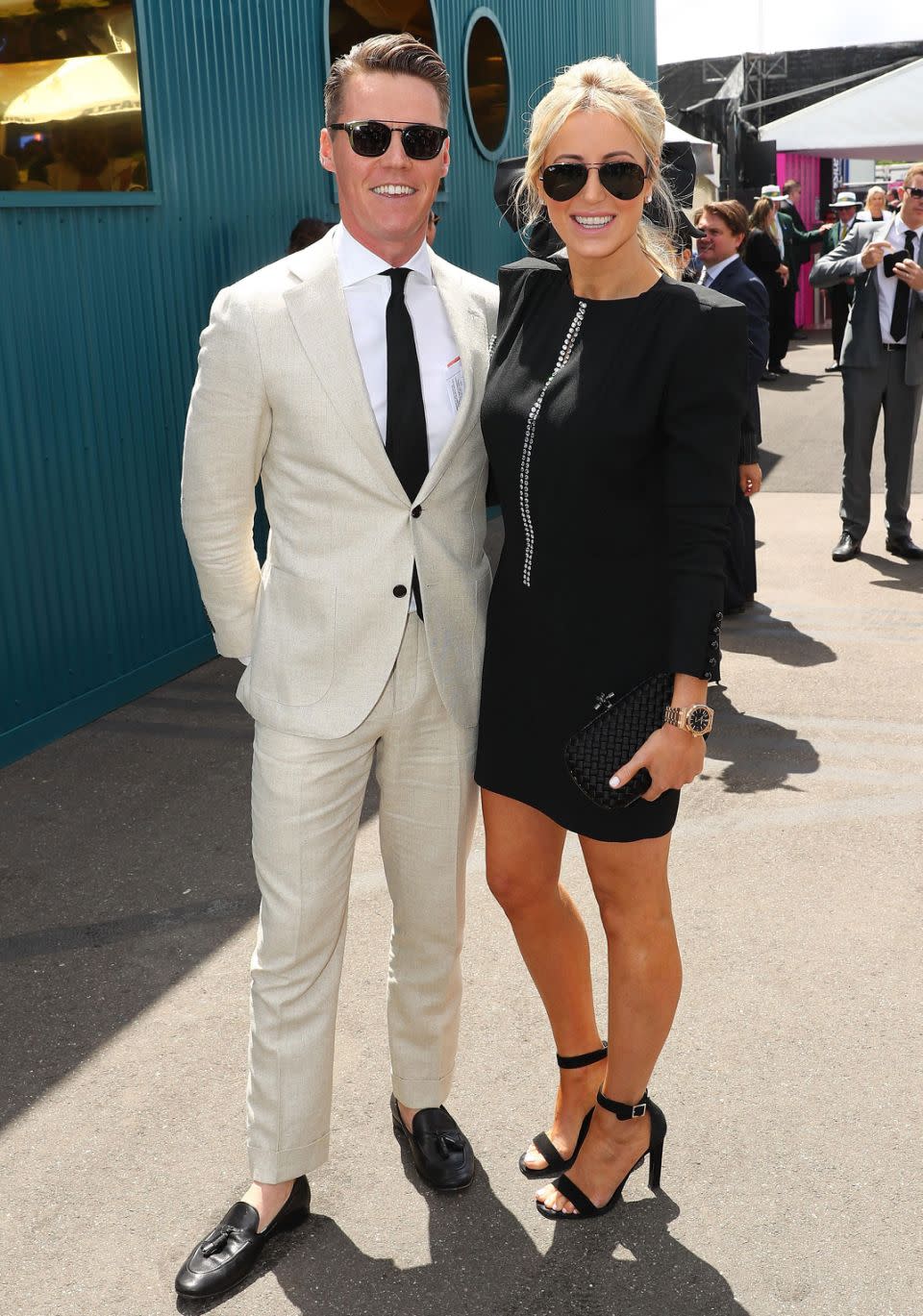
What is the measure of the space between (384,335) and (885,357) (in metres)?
6.62

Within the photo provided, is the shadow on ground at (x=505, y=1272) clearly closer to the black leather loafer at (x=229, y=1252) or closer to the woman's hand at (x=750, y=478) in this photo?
the black leather loafer at (x=229, y=1252)

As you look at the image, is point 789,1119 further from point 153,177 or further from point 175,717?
point 153,177

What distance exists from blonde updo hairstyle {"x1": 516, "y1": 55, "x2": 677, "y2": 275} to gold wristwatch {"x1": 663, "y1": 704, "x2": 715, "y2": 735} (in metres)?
0.80

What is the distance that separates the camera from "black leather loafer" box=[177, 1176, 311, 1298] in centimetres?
261

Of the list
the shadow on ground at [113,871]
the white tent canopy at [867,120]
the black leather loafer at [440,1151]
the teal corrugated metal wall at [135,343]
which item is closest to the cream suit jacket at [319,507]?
the black leather loafer at [440,1151]

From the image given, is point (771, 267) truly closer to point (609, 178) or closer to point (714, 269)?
point (714, 269)

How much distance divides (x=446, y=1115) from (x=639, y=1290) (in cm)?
58

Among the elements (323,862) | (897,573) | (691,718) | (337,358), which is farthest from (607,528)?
(897,573)

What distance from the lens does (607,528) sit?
8.15 ft

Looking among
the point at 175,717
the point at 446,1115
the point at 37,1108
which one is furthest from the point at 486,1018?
the point at 175,717

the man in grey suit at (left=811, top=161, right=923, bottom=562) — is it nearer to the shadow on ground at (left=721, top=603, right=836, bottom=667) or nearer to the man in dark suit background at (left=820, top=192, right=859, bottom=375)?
the shadow on ground at (left=721, top=603, right=836, bottom=667)

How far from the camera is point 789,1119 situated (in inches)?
123

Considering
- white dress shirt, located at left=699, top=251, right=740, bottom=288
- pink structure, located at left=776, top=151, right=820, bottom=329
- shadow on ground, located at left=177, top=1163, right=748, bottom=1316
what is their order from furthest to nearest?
1. pink structure, located at left=776, top=151, right=820, bottom=329
2. white dress shirt, located at left=699, top=251, right=740, bottom=288
3. shadow on ground, located at left=177, top=1163, right=748, bottom=1316

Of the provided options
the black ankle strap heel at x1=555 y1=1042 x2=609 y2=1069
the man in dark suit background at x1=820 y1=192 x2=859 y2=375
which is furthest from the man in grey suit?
the man in dark suit background at x1=820 y1=192 x2=859 y2=375
